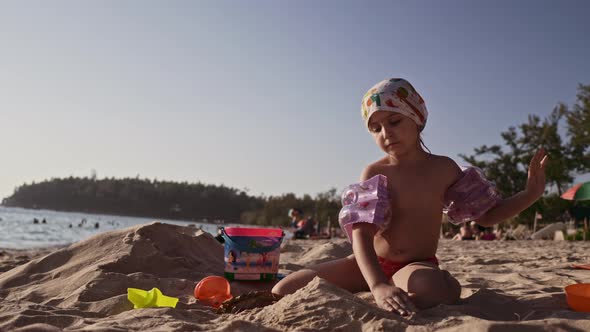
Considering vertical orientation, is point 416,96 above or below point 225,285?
above

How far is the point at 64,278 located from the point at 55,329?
5.90 feet

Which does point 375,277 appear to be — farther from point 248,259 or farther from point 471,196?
point 248,259

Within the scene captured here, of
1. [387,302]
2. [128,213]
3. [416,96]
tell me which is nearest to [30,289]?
[387,302]

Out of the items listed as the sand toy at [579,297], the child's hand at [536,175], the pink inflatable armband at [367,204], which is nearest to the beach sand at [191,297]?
the sand toy at [579,297]

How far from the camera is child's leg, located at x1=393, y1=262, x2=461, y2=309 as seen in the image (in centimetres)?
218

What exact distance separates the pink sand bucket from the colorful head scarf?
3.77 ft

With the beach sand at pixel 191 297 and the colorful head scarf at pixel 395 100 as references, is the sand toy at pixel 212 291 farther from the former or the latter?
the colorful head scarf at pixel 395 100

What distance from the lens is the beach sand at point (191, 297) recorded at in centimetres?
179

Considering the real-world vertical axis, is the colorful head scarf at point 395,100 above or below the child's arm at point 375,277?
above

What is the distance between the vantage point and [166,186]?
257 feet

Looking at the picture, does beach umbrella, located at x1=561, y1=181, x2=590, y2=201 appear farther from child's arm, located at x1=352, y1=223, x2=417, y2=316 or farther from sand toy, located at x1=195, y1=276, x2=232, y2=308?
sand toy, located at x1=195, y1=276, x2=232, y2=308

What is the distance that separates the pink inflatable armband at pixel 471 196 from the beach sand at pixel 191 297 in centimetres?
46

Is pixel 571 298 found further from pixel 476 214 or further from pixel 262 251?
pixel 262 251

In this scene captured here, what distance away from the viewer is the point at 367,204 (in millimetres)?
2482
